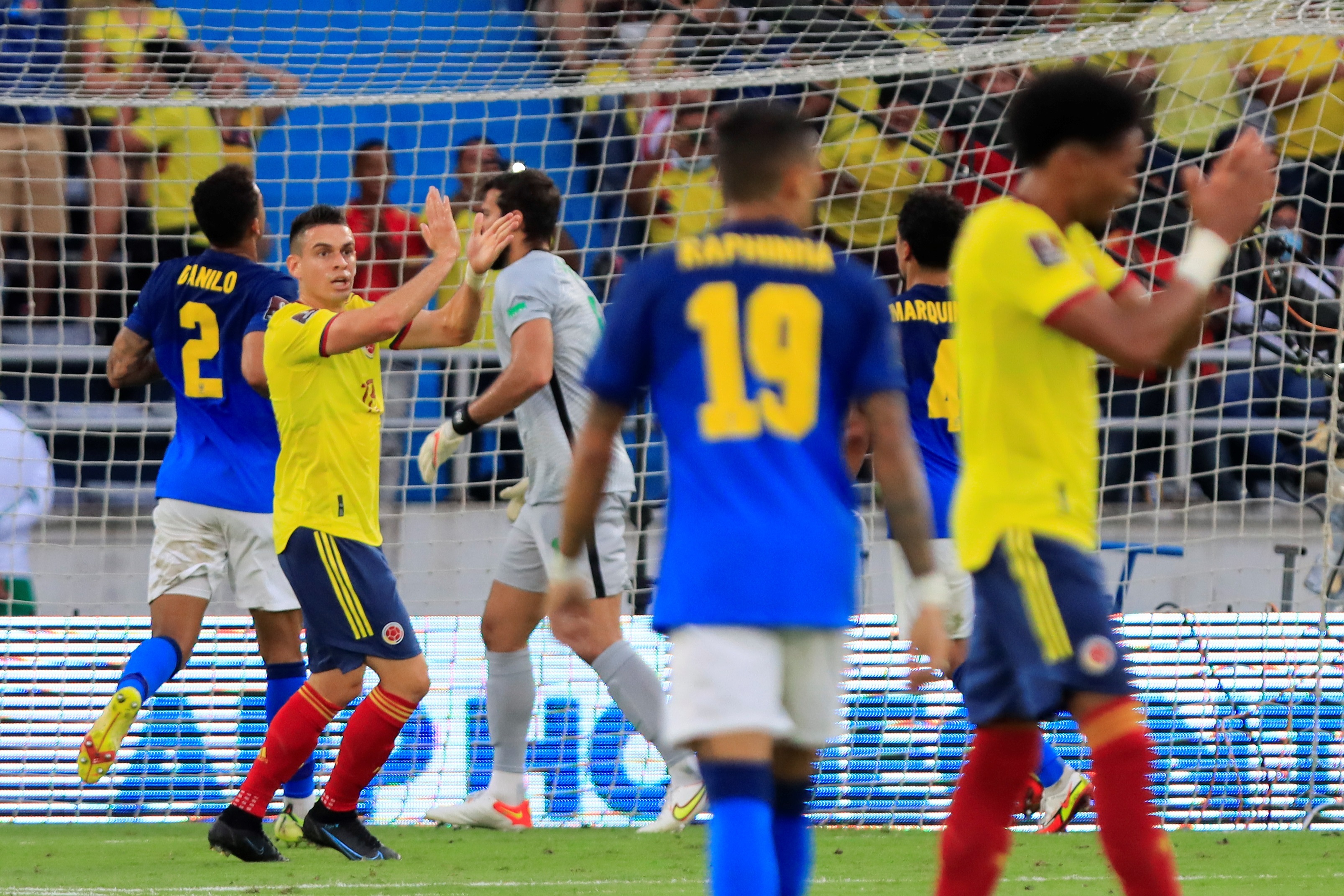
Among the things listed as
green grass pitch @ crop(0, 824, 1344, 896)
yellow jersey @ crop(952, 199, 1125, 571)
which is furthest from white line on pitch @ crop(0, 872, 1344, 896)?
yellow jersey @ crop(952, 199, 1125, 571)

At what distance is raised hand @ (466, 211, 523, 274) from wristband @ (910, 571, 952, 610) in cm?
230

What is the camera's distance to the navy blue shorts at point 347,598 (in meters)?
4.61

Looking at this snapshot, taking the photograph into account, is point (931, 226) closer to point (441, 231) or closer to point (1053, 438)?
point (441, 231)

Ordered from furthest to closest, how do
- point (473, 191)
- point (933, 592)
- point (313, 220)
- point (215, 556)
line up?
point (473, 191) < point (215, 556) < point (313, 220) < point (933, 592)

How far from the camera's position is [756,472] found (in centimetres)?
245

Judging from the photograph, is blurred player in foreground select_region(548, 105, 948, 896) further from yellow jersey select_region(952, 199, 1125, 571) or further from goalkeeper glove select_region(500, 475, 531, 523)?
goalkeeper glove select_region(500, 475, 531, 523)

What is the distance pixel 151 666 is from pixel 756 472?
10.6 feet

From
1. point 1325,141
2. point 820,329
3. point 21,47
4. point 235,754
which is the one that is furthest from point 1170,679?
point 21,47

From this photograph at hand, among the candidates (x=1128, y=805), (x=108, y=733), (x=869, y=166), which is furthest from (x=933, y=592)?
(x=869, y=166)

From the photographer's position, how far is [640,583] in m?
7.57

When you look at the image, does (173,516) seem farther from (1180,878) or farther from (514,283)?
(1180,878)

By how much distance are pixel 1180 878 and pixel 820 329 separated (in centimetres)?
257

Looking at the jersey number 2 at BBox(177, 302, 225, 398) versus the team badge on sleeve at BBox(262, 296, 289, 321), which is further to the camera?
the jersey number 2 at BBox(177, 302, 225, 398)

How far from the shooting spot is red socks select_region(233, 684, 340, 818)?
15.4 feet
